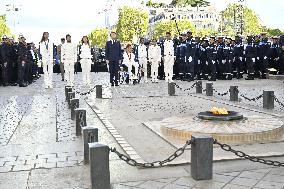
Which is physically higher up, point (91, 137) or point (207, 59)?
point (207, 59)

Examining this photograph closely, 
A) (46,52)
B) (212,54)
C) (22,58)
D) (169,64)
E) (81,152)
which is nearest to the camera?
(81,152)

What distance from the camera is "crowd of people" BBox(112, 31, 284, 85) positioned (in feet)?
70.4

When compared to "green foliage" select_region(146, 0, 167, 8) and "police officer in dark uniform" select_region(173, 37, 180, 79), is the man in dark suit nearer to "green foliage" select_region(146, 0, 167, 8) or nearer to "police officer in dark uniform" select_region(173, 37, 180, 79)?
"police officer in dark uniform" select_region(173, 37, 180, 79)

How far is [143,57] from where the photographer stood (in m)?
22.0

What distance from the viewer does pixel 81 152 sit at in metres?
7.25

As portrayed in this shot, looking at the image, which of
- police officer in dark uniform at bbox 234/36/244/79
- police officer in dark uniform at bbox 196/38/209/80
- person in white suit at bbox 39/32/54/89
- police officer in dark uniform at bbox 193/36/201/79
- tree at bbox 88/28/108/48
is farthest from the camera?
tree at bbox 88/28/108/48

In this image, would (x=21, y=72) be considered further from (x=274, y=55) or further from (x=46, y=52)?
(x=274, y=55)

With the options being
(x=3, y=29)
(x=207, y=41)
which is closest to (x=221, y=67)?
(x=207, y=41)

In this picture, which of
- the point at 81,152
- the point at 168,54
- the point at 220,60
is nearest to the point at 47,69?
the point at 168,54

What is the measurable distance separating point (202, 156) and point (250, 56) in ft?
57.2

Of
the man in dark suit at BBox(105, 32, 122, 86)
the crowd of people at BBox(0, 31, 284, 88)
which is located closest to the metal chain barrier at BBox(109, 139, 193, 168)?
the man in dark suit at BBox(105, 32, 122, 86)

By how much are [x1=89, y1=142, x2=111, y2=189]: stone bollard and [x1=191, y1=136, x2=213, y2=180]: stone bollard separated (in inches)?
47.2

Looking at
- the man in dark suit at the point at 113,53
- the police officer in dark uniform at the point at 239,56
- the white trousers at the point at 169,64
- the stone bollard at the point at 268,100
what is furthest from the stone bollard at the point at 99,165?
the police officer in dark uniform at the point at 239,56

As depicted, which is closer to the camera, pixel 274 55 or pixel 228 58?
pixel 228 58
